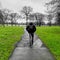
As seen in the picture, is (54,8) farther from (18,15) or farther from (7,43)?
(18,15)

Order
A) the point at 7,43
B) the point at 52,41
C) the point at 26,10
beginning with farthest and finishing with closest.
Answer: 1. the point at 26,10
2. the point at 52,41
3. the point at 7,43

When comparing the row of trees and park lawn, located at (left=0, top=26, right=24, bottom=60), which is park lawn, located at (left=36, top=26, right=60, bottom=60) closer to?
park lawn, located at (left=0, top=26, right=24, bottom=60)

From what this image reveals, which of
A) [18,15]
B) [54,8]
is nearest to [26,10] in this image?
[18,15]

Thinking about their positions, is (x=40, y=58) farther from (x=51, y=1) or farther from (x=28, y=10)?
(x=28, y=10)

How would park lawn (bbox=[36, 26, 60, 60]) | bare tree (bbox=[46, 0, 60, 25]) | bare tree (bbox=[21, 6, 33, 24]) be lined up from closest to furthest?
park lawn (bbox=[36, 26, 60, 60]), bare tree (bbox=[46, 0, 60, 25]), bare tree (bbox=[21, 6, 33, 24])

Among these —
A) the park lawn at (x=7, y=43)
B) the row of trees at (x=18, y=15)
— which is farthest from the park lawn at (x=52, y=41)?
the row of trees at (x=18, y=15)

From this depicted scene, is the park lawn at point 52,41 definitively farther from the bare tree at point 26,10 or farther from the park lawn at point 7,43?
the bare tree at point 26,10

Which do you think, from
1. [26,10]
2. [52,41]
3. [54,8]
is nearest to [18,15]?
[26,10]

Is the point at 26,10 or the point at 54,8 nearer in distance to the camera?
the point at 54,8

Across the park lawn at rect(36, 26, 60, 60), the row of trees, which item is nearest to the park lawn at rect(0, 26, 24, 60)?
the park lawn at rect(36, 26, 60, 60)

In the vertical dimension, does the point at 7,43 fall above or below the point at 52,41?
above

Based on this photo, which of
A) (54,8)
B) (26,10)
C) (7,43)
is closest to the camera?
(7,43)

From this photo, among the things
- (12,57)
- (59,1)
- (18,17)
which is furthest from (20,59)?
(18,17)

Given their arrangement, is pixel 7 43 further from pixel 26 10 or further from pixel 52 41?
pixel 26 10
